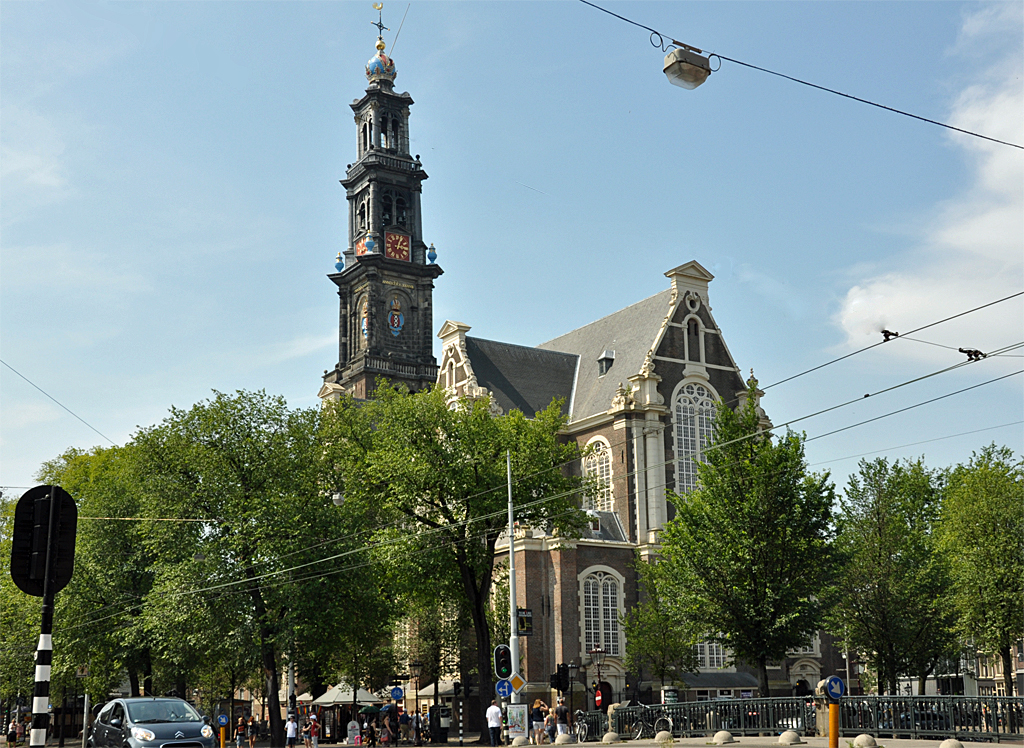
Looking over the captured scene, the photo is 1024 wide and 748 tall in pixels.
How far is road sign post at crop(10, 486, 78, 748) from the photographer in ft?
35.0

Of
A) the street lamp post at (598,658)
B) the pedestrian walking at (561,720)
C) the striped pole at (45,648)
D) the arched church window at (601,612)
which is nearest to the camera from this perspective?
the striped pole at (45,648)

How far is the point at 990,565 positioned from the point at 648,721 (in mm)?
18478

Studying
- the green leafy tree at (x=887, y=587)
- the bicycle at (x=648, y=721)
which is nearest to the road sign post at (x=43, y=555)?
the bicycle at (x=648, y=721)

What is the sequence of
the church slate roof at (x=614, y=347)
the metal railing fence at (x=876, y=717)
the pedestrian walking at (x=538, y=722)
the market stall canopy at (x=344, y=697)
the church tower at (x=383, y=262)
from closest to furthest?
the metal railing fence at (x=876, y=717) → the pedestrian walking at (x=538, y=722) → the market stall canopy at (x=344, y=697) → the church slate roof at (x=614, y=347) → the church tower at (x=383, y=262)

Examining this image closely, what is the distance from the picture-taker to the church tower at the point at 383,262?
275 ft

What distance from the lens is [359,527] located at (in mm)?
41969

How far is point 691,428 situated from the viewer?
62.0m

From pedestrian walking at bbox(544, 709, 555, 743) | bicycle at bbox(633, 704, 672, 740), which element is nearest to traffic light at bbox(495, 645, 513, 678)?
bicycle at bbox(633, 704, 672, 740)

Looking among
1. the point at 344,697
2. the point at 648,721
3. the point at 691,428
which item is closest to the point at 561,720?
the point at 648,721

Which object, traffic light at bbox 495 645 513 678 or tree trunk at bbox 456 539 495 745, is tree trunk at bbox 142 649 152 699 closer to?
tree trunk at bbox 456 539 495 745

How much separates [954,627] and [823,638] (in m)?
19.0

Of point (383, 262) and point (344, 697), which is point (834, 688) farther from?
point (383, 262)

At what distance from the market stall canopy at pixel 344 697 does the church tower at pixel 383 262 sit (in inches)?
1220

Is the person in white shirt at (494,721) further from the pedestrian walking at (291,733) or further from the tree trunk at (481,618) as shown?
the pedestrian walking at (291,733)
